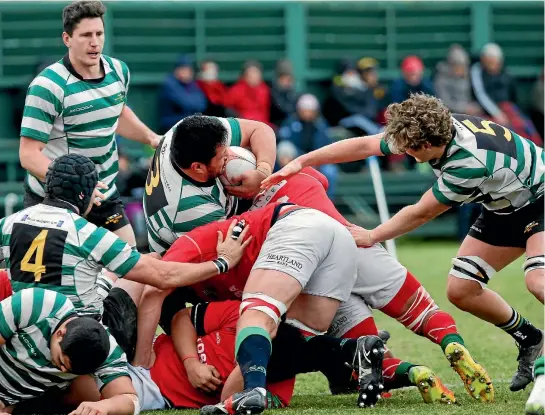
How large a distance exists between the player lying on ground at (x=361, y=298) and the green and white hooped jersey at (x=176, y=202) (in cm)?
31

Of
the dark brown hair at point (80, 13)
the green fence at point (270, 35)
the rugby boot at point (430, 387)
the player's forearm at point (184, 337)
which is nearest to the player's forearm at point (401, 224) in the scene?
the rugby boot at point (430, 387)

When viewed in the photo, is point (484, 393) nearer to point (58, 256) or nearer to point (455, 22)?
point (58, 256)

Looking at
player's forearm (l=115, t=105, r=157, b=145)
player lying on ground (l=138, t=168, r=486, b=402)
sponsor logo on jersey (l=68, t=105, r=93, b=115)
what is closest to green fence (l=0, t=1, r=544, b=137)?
player's forearm (l=115, t=105, r=157, b=145)

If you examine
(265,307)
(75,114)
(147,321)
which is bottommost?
(147,321)

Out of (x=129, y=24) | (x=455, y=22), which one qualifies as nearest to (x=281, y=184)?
(x=129, y=24)

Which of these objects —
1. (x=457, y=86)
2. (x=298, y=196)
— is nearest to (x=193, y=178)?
(x=298, y=196)

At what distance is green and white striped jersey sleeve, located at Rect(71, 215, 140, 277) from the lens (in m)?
5.15

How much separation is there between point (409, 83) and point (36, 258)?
10.9m

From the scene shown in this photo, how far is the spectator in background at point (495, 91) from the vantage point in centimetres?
1561

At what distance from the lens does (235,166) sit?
19.8ft

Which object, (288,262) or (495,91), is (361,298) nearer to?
Result: (288,262)

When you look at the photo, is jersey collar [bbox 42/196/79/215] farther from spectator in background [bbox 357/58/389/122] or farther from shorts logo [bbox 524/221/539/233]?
spectator in background [bbox 357/58/389/122]

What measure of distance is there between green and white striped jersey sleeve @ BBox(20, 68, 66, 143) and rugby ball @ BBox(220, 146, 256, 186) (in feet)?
4.07

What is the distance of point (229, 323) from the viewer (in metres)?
5.67
